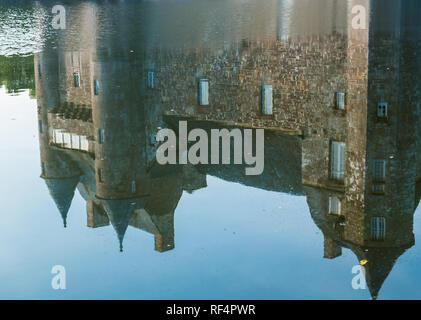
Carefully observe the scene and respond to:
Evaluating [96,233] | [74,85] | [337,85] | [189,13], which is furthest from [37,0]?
[96,233]

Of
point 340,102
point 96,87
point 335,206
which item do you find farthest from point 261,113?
point 335,206

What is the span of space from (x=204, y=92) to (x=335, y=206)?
55.3ft

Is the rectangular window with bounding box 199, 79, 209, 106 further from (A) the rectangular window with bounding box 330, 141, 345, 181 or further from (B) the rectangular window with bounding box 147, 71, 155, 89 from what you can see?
(A) the rectangular window with bounding box 330, 141, 345, 181

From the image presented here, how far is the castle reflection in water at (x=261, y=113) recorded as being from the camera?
50.8 feet

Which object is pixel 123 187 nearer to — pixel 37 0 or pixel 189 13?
pixel 189 13

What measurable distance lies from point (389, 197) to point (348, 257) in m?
5.35

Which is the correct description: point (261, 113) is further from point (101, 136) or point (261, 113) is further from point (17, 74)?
point (17, 74)

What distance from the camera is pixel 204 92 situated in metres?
32.6

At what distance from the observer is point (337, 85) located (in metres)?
26.0

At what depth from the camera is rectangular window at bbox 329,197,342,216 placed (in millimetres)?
15656

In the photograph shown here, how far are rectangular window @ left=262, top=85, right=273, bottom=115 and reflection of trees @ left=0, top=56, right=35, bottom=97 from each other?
26.2ft

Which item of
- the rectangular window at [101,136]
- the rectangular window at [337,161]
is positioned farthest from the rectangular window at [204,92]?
the rectangular window at [337,161]

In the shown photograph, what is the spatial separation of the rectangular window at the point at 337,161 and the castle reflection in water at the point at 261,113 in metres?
0.05

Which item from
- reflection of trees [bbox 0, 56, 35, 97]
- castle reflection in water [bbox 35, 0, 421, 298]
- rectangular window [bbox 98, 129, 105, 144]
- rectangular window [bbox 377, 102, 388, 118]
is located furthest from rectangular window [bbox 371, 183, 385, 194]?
reflection of trees [bbox 0, 56, 35, 97]
